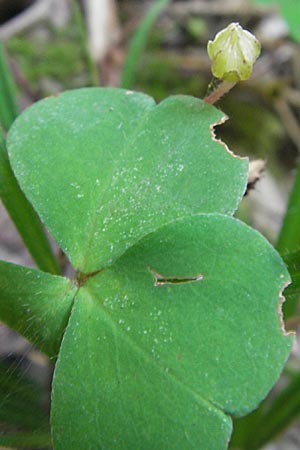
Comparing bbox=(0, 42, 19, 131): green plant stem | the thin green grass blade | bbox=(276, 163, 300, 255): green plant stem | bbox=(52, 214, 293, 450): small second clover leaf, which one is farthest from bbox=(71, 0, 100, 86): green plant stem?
bbox=(52, 214, 293, 450): small second clover leaf

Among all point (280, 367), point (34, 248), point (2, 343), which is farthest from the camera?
point (2, 343)

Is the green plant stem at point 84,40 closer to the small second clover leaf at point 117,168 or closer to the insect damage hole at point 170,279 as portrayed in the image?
the small second clover leaf at point 117,168

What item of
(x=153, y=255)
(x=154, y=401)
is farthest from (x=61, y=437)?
(x=153, y=255)

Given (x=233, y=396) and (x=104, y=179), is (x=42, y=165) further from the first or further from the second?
(x=233, y=396)

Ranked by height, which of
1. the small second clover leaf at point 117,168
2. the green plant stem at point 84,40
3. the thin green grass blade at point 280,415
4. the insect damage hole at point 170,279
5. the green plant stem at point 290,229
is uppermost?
the small second clover leaf at point 117,168

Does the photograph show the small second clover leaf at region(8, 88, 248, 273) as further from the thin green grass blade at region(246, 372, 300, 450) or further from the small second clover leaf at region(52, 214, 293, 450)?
the thin green grass blade at region(246, 372, 300, 450)

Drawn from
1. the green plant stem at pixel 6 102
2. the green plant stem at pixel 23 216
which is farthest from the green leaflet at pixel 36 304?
the green plant stem at pixel 6 102

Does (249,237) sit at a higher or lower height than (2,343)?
higher

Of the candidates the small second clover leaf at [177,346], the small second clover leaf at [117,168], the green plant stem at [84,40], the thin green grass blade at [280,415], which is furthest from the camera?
the green plant stem at [84,40]
